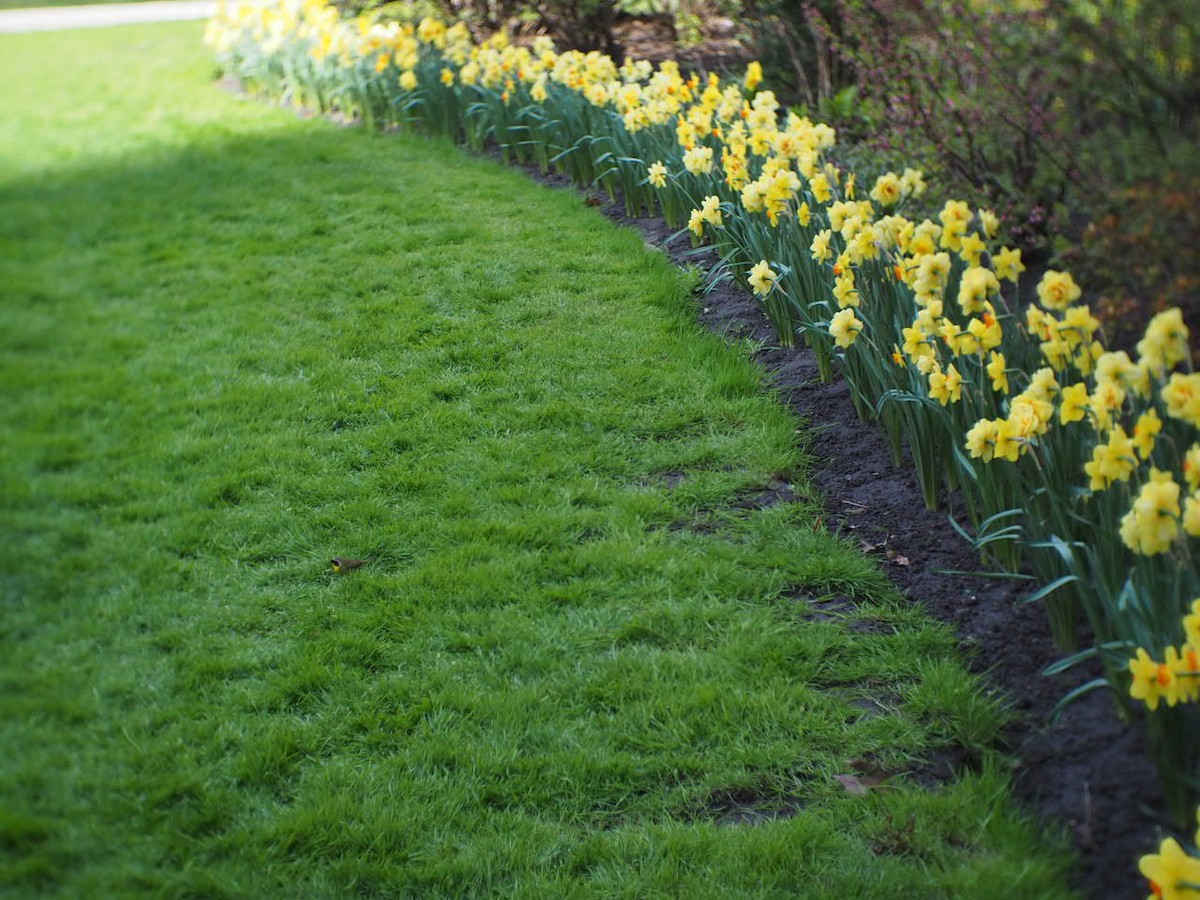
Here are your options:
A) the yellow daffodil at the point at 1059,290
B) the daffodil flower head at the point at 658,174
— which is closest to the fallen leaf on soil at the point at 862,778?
the yellow daffodil at the point at 1059,290

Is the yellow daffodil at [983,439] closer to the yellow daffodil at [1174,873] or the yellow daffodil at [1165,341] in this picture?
the yellow daffodil at [1165,341]

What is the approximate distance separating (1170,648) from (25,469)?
11.2 feet

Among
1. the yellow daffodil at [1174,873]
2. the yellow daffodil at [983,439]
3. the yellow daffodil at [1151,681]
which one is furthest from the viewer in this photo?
the yellow daffodil at [983,439]

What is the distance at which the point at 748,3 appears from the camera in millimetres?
7590

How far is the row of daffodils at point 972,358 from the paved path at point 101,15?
10412 mm

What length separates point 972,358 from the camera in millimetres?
3182

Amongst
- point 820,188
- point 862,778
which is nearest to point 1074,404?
point 862,778

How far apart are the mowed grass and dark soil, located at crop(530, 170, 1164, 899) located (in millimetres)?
74

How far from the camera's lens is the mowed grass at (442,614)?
2301mm

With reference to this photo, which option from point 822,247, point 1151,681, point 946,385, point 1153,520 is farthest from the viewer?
point 822,247

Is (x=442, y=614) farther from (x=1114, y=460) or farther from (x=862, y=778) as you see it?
(x=1114, y=460)

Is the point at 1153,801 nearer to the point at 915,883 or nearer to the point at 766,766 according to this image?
the point at 915,883

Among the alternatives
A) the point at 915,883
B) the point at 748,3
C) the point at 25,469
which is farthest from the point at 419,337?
the point at 748,3

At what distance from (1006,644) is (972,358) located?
0.85m
